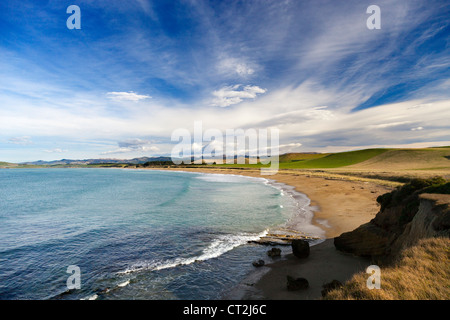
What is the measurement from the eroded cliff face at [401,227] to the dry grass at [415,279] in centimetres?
125

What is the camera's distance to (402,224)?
485 inches

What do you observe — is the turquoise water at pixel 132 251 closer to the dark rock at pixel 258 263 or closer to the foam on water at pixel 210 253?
the foam on water at pixel 210 253

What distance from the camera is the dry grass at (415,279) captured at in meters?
6.66

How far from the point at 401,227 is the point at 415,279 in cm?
627

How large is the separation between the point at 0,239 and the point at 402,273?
32.2 m

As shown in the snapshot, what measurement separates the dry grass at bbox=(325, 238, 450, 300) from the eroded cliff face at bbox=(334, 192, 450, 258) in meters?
1.25

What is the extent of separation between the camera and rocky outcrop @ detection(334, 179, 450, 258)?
989 centimetres

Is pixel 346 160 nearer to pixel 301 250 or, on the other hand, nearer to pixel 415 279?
pixel 301 250

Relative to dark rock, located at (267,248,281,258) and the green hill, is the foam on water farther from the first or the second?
the green hill

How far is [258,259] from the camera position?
49.0 feet

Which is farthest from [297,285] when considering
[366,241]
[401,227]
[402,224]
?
[402,224]

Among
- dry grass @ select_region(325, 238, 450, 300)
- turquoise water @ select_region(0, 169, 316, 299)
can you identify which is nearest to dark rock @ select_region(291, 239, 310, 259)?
turquoise water @ select_region(0, 169, 316, 299)
